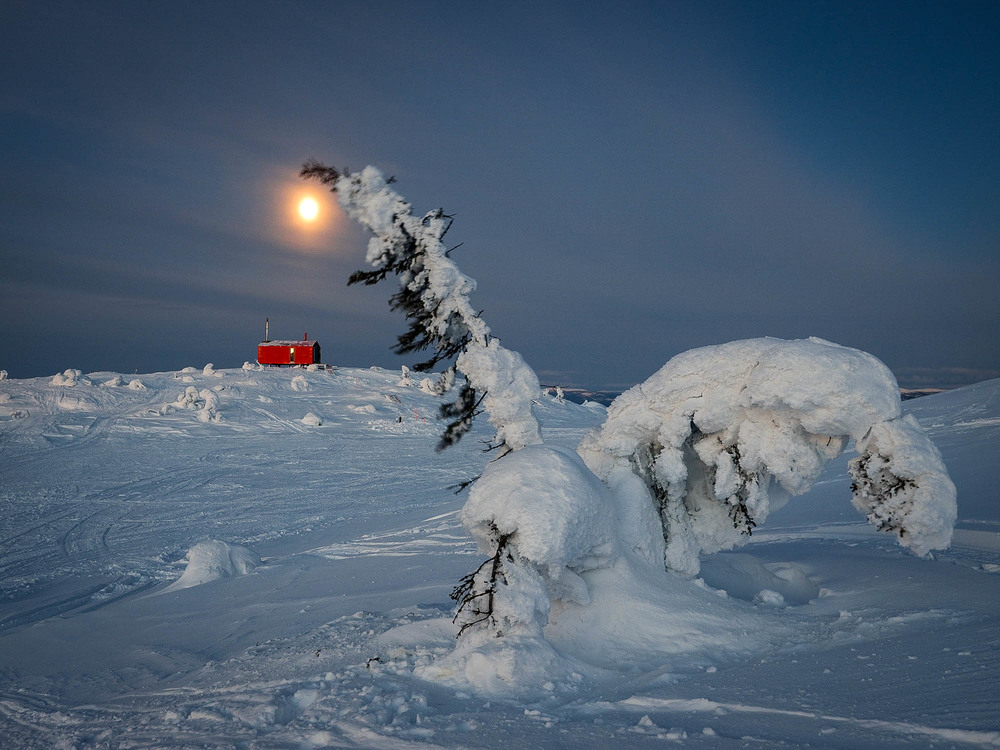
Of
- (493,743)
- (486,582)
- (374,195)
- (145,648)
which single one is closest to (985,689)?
(493,743)

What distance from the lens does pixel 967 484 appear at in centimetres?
1526

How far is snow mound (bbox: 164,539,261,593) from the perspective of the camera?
10930 mm

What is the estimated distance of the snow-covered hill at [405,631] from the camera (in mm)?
4133

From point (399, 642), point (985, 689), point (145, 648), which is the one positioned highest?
point (985, 689)

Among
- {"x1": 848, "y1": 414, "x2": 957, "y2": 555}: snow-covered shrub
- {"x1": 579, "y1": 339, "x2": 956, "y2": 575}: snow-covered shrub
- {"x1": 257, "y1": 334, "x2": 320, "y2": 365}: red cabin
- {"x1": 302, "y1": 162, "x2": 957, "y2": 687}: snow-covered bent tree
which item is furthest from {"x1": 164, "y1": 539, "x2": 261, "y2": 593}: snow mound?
{"x1": 257, "y1": 334, "x2": 320, "y2": 365}: red cabin

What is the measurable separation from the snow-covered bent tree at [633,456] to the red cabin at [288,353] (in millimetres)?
45398

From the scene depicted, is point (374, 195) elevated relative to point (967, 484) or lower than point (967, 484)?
elevated

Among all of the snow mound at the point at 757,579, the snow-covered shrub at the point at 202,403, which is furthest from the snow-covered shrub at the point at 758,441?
the snow-covered shrub at the point at 202,403

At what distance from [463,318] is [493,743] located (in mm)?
4388

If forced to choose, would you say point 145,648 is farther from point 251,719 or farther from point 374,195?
point 374,195

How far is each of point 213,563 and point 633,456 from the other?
8225mm

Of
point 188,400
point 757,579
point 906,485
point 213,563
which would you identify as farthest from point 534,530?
point 188,400

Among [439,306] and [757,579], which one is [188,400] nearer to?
[439,306]

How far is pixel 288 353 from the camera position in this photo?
50531 mm
